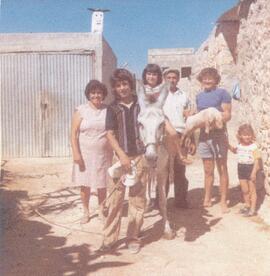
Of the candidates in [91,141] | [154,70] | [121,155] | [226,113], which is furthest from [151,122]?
[226,113]

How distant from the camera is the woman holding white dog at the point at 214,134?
17.0ft

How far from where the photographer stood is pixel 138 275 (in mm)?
3600

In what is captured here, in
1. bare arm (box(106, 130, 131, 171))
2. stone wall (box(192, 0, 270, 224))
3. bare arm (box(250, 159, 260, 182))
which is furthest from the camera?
stone wall (box(192, 0, 270, 224))

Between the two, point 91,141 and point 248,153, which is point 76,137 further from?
point 248,153

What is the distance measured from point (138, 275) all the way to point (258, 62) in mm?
3650

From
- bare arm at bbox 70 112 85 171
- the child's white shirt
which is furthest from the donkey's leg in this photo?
the child's white shirt

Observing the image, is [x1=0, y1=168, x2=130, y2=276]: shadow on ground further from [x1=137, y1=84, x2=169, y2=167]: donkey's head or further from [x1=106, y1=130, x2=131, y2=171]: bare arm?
[x1=137, y1=84, x2=169, y2=167]: donkey's head

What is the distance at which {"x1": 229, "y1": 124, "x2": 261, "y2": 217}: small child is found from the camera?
519 cm

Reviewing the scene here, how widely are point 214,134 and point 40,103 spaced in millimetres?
6521

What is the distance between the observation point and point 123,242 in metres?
4.43

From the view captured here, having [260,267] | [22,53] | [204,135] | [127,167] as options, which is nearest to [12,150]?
[22,53]

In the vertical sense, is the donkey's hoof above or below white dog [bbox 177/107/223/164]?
below

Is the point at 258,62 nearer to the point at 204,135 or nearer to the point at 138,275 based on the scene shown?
the point at 204,135

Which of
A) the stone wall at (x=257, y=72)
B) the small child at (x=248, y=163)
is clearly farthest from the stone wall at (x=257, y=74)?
the small child at (x=248, y=163)
